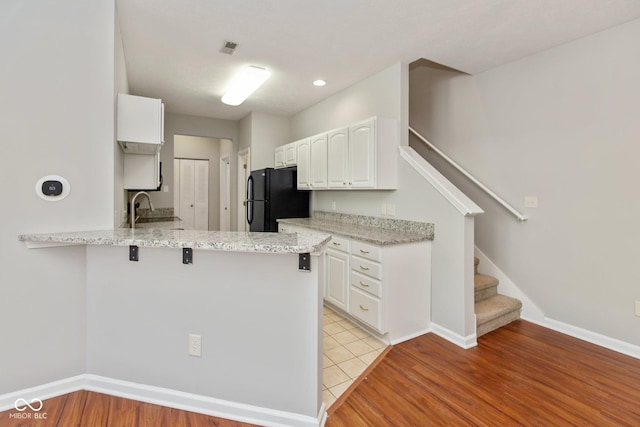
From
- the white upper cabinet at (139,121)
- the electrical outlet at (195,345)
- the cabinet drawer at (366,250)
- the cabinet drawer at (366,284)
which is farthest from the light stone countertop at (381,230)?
the white upper cabinet at (139,121)

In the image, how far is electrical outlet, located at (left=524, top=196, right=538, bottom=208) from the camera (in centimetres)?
302

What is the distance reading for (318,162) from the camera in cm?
396

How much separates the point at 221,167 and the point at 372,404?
21.1 feet

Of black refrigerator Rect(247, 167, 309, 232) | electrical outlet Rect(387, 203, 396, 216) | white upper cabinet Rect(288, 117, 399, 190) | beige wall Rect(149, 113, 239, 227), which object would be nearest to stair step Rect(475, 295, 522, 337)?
→ electrical outlet Rect(387, 203, 396, 216)

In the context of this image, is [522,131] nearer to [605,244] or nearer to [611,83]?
[611,83]

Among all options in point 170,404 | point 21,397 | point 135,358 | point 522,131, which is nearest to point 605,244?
point 522,131

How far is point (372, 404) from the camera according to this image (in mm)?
1873

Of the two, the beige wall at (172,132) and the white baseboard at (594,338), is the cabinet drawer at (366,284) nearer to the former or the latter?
the white baseboard at (594,338)

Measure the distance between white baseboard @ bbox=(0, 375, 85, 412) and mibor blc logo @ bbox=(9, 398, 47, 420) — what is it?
19 millimetres

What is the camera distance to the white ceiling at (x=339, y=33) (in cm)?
226

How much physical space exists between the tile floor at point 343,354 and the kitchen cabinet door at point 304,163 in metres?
1.86

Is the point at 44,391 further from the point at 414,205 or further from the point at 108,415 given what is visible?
the point at 414,205

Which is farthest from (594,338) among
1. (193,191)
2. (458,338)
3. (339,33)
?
(193,191)

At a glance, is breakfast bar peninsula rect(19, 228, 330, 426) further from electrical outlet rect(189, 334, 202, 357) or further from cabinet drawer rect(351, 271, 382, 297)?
cabinet drawer rect(351, 271, 382, 297)
